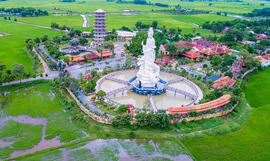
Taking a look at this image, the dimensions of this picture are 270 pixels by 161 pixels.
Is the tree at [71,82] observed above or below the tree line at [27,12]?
below

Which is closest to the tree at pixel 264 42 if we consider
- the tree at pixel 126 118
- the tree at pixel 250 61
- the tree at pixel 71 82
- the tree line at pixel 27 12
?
the tree at pixel 250 61

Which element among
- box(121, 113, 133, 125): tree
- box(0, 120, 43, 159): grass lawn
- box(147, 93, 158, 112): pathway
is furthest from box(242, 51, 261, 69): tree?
box(0, 120, 43, 159): grass lawn

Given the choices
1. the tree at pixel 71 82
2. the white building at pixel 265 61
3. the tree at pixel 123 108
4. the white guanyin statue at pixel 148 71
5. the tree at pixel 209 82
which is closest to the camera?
the tree at pixel 123 108

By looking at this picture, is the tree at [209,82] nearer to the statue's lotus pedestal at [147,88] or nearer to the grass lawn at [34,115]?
the statue's lotus pedestal at [147,88]

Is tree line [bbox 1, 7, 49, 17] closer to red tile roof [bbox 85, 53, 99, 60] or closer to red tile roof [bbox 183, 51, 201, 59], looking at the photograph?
red tile roof [bbox 85, 53, 99, 60]

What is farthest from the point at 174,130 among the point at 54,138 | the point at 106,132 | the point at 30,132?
the point at 30,132

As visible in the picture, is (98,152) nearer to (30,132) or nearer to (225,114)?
(30,132)
